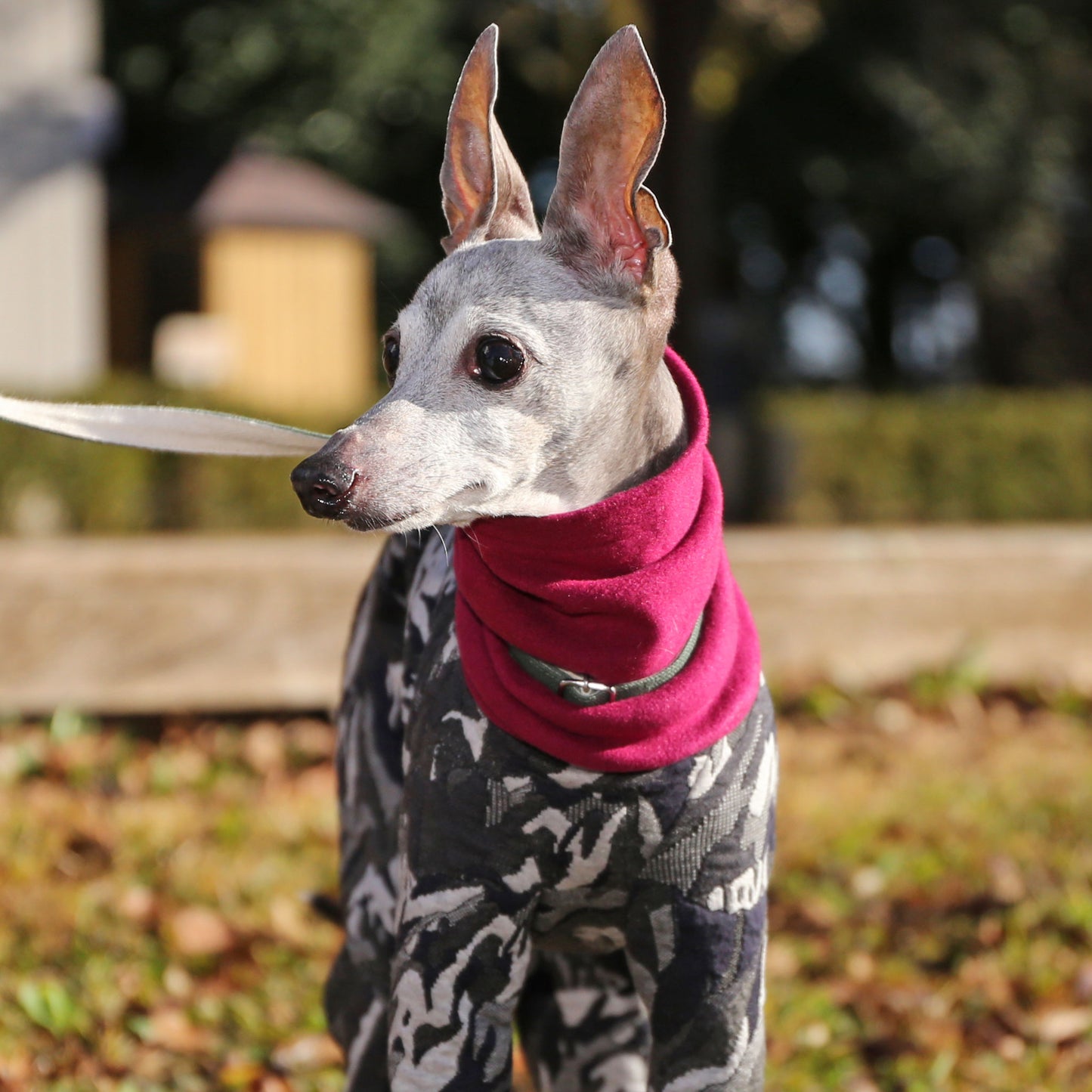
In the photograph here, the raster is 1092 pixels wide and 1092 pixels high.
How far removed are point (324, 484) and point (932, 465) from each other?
789 cm

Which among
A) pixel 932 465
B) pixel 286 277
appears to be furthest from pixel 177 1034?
pixel 286 277

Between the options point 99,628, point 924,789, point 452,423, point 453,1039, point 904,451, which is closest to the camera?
point 452,423

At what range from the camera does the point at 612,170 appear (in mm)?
1948

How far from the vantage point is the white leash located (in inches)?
Answer: 91.4

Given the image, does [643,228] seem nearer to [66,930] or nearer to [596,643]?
[596,643]

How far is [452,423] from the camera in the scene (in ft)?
6.19

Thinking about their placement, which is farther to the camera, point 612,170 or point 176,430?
point 176,430

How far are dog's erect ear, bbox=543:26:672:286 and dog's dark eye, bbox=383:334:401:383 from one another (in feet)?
0.89

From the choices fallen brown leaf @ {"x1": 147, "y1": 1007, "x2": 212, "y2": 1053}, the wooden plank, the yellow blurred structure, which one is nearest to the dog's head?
fallen brown leaf @ {"x1": 147, "y1": 1007, "x2": 212, "y2": 1053}

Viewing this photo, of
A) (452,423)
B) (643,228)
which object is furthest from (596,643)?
Result: (643,228)

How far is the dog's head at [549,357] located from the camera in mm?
1855

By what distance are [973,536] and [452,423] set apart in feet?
15.5

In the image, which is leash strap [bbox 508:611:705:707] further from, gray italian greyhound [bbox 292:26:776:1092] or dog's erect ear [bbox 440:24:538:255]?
dog's erect ear [bbox 440:24:538:255]

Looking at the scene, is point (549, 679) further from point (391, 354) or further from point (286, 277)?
point (286, 277)
